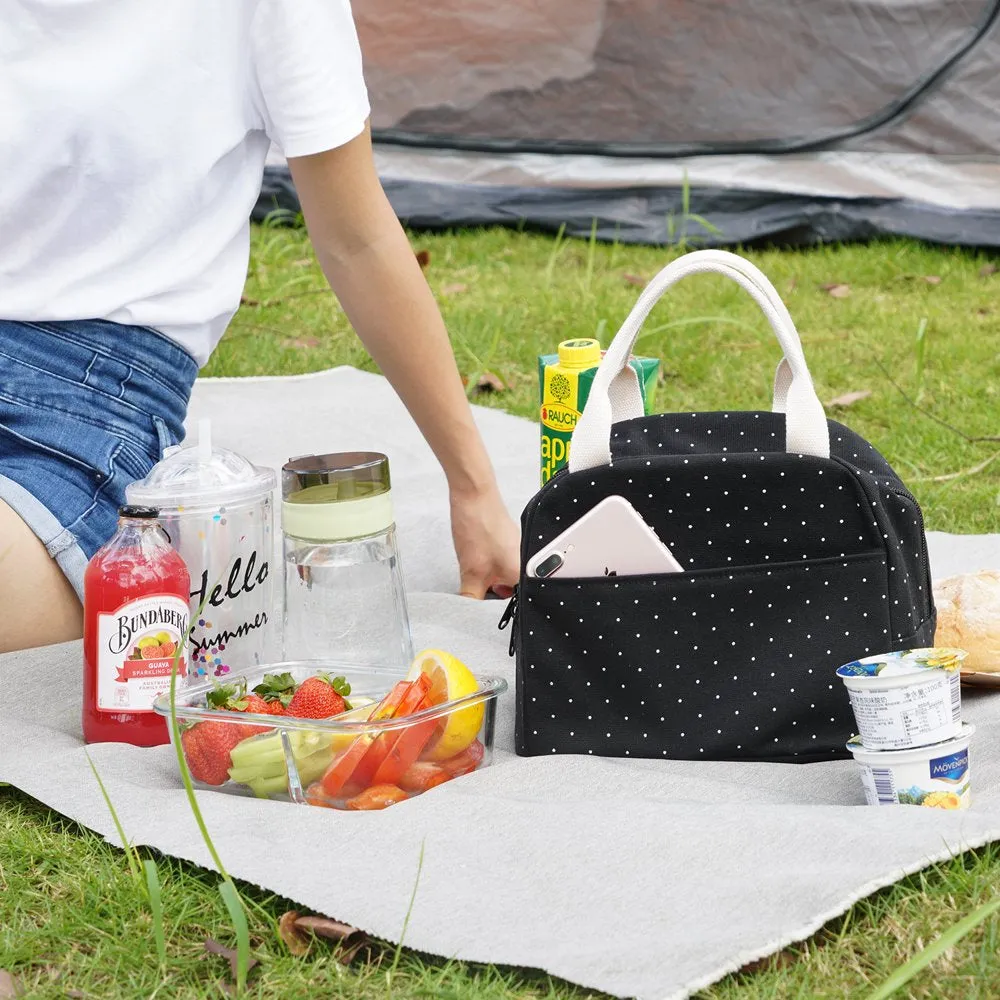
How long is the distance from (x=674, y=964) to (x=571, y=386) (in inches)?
36.7

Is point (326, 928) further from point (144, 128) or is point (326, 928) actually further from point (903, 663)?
point (144, 128)

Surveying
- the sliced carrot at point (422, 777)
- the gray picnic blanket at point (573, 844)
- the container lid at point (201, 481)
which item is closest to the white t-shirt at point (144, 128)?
the container lid at point (201, 481)

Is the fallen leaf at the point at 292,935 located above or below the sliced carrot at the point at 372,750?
below

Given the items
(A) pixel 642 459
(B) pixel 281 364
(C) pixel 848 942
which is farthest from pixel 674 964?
(B) pixel 281 364

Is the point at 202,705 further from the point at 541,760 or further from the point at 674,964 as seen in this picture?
the point at 674,964

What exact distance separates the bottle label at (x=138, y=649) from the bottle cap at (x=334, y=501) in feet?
0.51

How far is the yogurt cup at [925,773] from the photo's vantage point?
1.27 metres

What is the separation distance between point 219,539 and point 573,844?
1.82 feet

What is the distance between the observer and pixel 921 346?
273 cm

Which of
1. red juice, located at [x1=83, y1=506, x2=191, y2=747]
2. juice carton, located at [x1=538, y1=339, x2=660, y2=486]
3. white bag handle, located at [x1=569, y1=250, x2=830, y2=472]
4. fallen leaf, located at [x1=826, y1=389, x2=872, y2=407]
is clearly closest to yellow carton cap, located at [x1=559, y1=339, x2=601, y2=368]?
juice carton, located at [x1=538, y1=339, x2=660, y2=486]

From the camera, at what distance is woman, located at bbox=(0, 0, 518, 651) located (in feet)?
5.41

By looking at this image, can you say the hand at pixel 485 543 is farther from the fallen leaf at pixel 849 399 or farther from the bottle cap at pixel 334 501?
the fallen leaf at pixel 849 399

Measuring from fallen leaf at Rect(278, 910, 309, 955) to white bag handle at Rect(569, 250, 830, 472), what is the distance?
0.53 m

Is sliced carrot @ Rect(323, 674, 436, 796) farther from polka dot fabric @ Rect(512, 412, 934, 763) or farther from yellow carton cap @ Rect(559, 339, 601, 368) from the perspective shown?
yellow carton cap @ Rect(559, 339, 601, 368)
